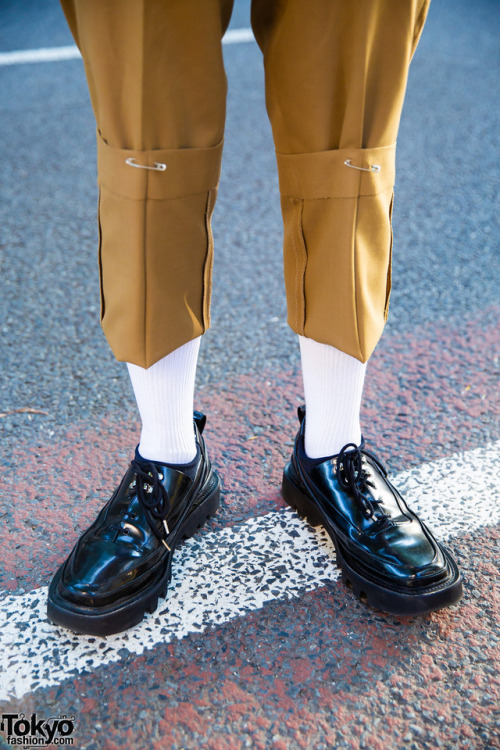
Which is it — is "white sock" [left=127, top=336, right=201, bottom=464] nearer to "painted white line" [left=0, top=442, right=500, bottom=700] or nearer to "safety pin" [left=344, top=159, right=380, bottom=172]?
"painted white line" [left=0, top=442, right=500, bottom=700]

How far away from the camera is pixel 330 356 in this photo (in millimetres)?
1317

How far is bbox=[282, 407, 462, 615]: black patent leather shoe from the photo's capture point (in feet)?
4.12

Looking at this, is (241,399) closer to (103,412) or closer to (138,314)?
(103,412)

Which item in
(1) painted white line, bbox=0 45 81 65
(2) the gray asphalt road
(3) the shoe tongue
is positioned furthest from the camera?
(1) painted white line, bbox=0 45 81 65

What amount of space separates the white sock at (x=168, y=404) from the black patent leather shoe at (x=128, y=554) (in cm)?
3

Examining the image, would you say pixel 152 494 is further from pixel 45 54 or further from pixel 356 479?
pixel 45 54

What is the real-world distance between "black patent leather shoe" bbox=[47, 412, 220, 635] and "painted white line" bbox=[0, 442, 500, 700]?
1.6 inches

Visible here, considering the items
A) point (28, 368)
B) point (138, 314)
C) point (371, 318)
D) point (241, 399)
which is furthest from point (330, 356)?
point (28, 368)

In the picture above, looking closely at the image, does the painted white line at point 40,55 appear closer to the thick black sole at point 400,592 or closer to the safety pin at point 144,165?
the safety pin at point 144,165

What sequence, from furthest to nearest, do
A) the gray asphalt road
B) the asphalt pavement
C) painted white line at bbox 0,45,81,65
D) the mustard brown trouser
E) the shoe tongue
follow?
1. painted white line at bbox 0,45,81,65
2. the gray asphalt road
3. the shoe tongue
4. the asphalt pavement
5. the mustard brown trouser

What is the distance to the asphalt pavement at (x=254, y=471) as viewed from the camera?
114 centimetres

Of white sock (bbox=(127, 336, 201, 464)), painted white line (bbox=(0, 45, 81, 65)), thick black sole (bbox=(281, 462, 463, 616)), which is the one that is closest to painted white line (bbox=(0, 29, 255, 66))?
painted white line (bbox=(0, 45, 81, 65))

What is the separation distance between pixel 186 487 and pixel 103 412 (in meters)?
0.54

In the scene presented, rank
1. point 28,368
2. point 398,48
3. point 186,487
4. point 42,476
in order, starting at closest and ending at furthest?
point 398,48 < point 186,487 < point 42,476 < point 28,368
